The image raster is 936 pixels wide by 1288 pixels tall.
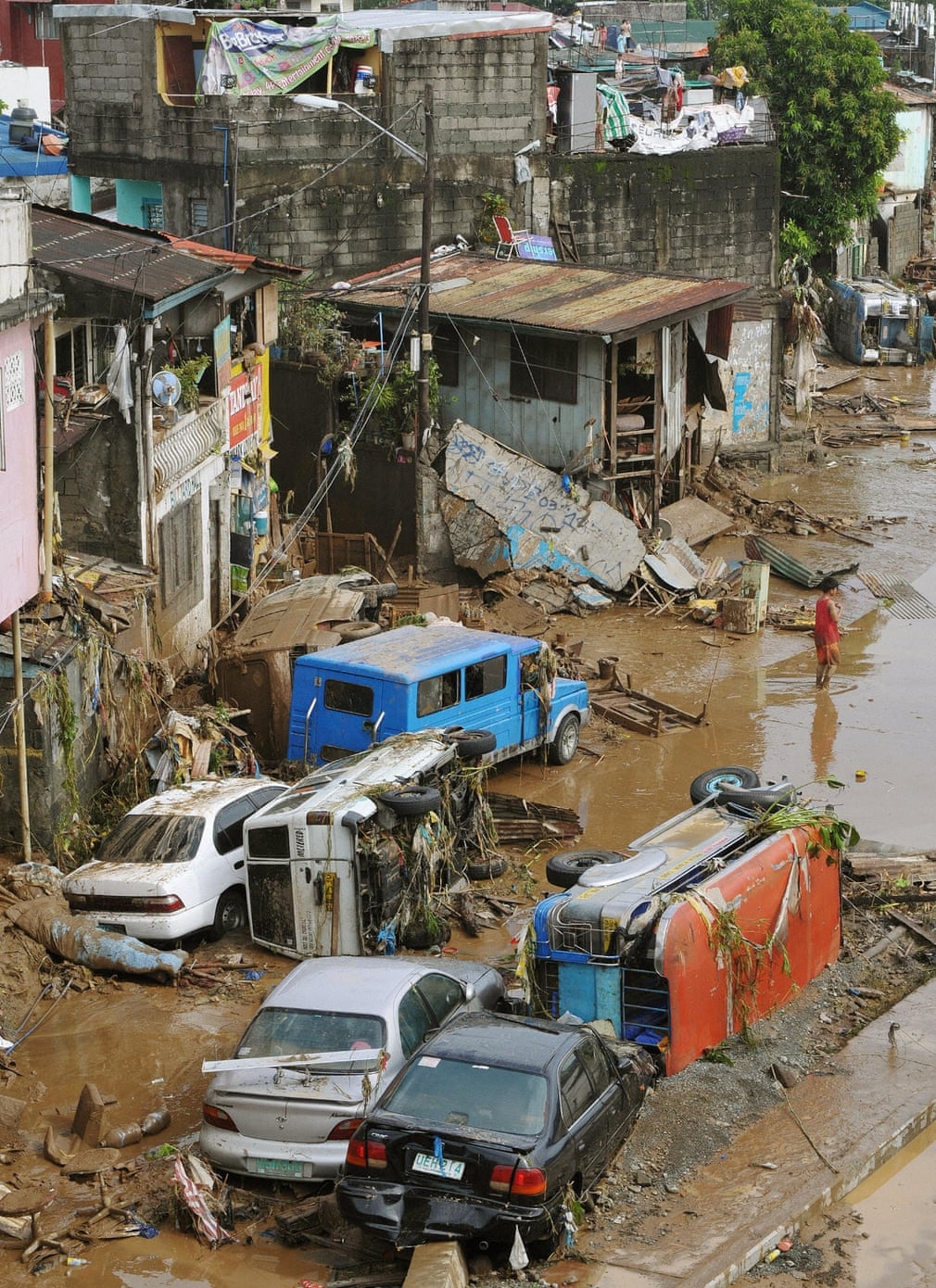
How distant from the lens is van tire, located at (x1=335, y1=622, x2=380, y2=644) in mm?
18484

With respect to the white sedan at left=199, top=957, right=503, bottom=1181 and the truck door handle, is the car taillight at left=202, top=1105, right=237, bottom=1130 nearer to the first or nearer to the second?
the white sedan at left=199, top=957, right=503, bottom=1181

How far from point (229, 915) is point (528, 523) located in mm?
12070

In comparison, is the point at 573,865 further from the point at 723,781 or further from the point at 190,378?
the point at 190,378

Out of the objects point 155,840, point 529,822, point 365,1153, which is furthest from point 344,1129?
point 529,822

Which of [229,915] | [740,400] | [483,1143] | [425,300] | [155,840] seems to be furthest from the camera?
[740,400]

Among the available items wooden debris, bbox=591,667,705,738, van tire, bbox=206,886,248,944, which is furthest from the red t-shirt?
van tire, bbox=206,886,248,944


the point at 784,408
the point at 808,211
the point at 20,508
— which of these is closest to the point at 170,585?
the point at 20,508

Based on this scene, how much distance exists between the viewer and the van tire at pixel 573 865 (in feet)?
40.9

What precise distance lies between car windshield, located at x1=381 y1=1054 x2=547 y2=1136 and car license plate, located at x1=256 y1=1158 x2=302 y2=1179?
Result: 2.96 ft

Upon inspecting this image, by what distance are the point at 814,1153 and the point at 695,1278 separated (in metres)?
1.87

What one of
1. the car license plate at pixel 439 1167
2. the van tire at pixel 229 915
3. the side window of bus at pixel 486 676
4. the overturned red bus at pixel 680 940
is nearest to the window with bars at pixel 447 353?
the side window of bus at pixel 486 676

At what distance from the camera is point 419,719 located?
53.7ft

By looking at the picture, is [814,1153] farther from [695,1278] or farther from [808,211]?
[808,211]

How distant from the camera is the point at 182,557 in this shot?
20.4 metres
